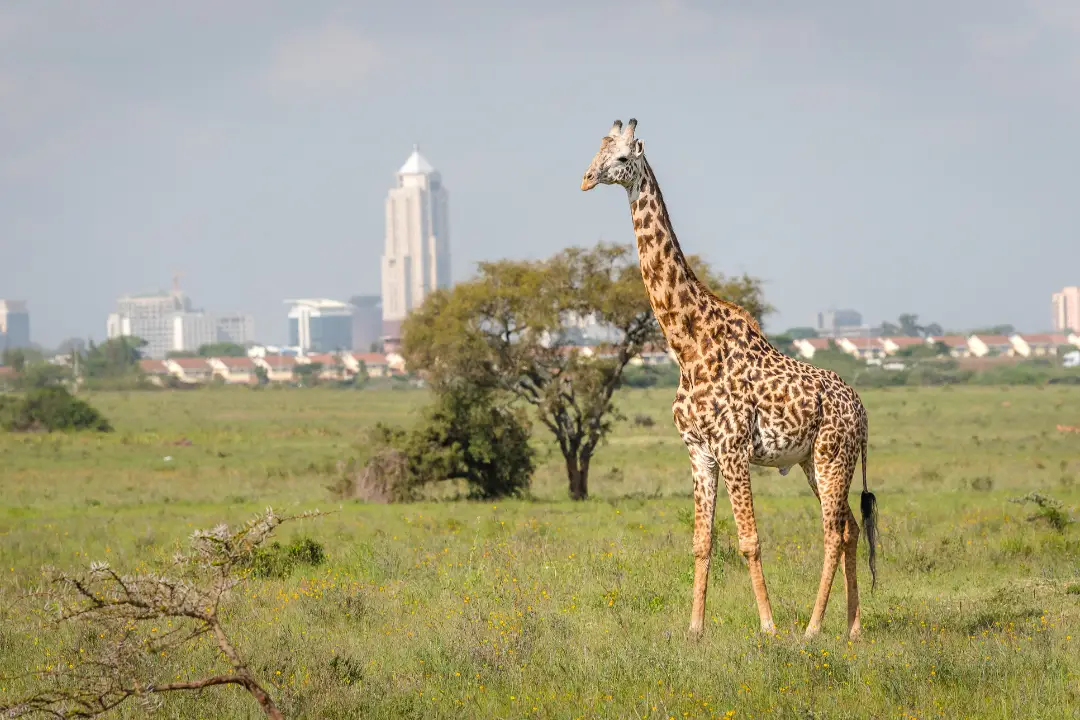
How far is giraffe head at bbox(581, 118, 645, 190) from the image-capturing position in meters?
12.5

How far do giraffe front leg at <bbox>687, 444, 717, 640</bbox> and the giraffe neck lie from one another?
3.54 ft

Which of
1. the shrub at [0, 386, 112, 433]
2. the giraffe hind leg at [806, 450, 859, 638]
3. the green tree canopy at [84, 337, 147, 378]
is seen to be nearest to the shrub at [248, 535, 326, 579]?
the giraffe hind leg at [806, 450, 859, 638]

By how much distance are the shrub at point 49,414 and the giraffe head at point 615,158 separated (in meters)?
45.7

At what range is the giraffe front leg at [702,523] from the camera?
12656 millimetres

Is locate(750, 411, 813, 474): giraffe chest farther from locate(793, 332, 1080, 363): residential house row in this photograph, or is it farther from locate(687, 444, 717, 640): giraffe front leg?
locate(793, 332, 1080, 363): residential house row

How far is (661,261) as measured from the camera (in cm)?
1313

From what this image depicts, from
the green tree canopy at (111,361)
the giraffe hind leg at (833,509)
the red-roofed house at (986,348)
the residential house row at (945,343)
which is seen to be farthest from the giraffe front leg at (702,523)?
the red-roofed house at (986,348)

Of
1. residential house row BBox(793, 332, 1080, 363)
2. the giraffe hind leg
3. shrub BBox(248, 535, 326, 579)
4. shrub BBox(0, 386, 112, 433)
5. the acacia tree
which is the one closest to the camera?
the giraffe hind leg

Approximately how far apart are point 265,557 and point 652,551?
5.11 metres

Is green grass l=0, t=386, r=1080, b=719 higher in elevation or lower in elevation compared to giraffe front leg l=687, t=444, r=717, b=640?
lower

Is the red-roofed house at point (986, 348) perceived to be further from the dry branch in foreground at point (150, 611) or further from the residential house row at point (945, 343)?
the dry branch in foreground at point (150, 611)

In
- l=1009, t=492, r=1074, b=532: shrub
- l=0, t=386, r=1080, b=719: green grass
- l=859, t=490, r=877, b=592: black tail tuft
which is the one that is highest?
l=859, t=490, r=877, b=592: black tail tuft

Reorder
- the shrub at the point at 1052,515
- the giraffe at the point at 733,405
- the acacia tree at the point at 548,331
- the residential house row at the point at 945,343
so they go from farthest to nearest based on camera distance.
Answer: the residential house row at the point at 945,343 < the acacia tree at the point at 548,331 < the shrub at the point at 1052,515 < the giraffe at the point at 733,405

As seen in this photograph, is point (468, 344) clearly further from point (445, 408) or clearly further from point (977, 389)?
point (977, 389)
